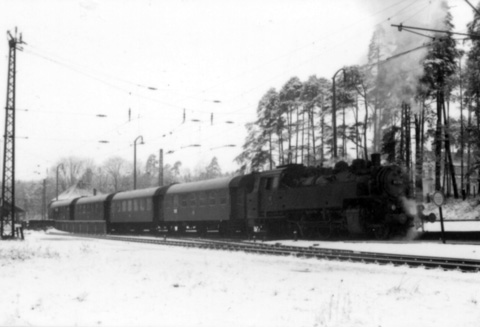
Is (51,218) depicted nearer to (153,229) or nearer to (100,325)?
(153,229)

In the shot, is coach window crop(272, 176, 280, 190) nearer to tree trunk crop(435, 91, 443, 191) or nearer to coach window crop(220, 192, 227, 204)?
coach window crop(220, 192, 227, 204)

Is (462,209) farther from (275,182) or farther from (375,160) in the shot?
(275,182)

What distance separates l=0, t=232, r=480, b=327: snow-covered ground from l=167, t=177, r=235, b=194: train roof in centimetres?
1267

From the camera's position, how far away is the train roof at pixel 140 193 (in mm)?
32625

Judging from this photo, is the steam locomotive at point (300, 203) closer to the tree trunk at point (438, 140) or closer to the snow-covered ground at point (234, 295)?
the snow-covered ground at point (234, 295)

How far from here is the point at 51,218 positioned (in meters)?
53.5

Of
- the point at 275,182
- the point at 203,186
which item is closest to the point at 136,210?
the point at 203,186

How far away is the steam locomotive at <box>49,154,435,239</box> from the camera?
789 inches

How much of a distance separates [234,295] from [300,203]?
13392mm

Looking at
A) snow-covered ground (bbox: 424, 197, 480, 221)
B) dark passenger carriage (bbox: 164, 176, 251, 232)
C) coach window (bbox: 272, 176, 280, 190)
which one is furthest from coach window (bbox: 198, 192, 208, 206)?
snow-covered ground (bbox: 424, 197, 480, 221)

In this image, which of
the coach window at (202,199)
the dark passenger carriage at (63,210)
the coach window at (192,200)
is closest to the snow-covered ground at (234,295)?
the coach window at (202,199)

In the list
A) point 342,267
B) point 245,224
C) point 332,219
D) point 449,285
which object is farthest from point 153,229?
point 449,285

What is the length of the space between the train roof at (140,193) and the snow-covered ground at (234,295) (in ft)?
62.2

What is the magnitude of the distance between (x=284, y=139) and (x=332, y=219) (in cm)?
3454
